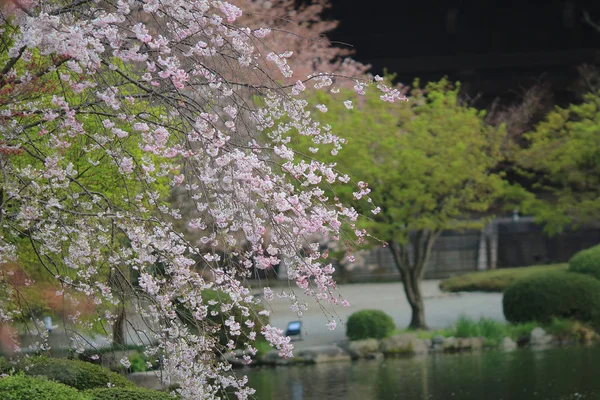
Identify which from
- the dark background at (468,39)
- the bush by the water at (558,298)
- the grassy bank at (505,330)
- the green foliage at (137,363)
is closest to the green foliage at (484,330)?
the grassy bank at (505,330)

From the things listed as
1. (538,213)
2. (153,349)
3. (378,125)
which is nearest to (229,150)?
(153,349)

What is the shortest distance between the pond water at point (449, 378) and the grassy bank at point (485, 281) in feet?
28.4

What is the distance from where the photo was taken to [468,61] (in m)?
26.1

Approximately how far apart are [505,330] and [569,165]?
4.64 meters

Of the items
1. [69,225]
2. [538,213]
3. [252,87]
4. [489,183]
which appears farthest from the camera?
[538,213]

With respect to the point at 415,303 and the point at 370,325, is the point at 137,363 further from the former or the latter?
the point at 415,303

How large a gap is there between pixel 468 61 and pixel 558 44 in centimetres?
265

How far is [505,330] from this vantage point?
18.6m

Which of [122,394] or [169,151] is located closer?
[169,151]

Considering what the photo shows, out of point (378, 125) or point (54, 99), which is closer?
point (54, 99)

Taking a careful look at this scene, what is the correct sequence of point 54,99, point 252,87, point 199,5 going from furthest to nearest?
1. point 252,87
2. point 199,5
3. point 54,99

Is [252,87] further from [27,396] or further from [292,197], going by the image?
[27,396]

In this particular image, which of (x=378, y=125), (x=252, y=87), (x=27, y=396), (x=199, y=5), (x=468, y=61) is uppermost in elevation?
(x=468, y=61)

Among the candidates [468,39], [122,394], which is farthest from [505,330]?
[122,394]
